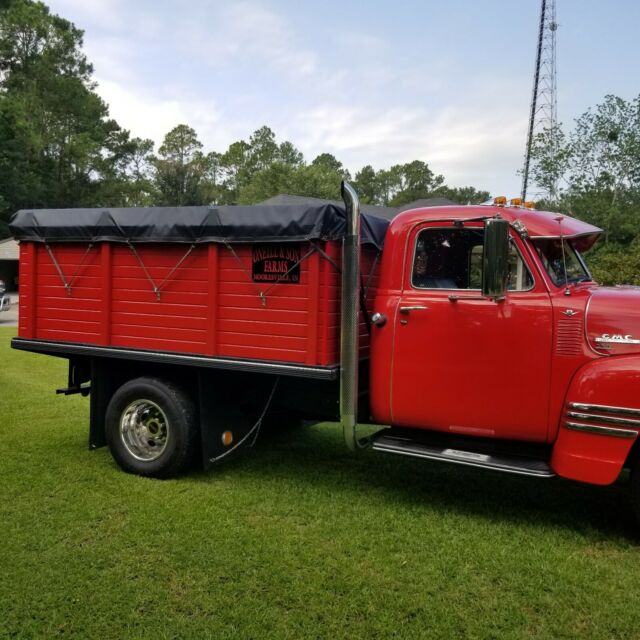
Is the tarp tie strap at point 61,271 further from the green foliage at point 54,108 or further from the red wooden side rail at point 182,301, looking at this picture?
the green foliage at point 54,108

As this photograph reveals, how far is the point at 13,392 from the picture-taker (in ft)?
27.1

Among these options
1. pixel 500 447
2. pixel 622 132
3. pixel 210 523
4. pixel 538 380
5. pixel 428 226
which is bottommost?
pixel 210 523

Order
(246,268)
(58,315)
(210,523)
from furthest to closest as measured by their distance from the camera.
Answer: (58,315) → (246,268) → (210,523)

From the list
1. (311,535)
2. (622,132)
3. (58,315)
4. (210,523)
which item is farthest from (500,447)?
(622,132)

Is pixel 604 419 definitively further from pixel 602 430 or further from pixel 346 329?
pixel 346 329

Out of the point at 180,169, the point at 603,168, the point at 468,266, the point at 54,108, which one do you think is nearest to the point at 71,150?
the point at 54,108

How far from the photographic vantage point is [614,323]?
3.80 m

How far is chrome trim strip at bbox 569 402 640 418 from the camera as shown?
3650 mm

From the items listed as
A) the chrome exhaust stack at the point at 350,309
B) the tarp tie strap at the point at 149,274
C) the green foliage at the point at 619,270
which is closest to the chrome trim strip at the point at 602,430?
the chrome exhaust stack at the point at 350,309

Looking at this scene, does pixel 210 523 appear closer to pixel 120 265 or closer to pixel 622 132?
pixel 120 265

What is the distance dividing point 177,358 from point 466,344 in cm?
230

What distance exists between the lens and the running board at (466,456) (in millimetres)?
3885

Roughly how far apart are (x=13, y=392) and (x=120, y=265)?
14.0 feet

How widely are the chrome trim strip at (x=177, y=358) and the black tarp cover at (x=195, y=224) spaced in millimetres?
929
